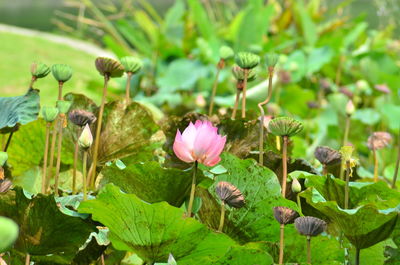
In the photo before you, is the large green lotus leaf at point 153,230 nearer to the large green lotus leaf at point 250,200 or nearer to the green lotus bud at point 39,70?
the large green lotus leaf at point 250,200

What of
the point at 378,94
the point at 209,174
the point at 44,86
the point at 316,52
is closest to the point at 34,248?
the point at 209,174

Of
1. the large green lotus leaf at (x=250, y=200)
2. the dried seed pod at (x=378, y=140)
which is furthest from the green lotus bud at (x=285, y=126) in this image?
the dried seed pod at (x=378, y=140)

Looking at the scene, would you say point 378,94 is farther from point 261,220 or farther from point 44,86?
point 44,86

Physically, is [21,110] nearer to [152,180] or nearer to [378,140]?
[152,180]

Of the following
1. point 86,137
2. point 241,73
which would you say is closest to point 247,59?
point 241,73

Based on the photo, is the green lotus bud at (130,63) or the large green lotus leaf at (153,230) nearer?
the large green lotus leaf at (153,230)

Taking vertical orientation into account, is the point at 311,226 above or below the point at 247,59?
below

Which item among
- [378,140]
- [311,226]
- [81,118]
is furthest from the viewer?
[378,140]
